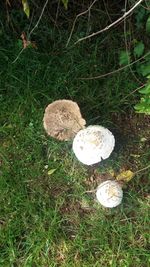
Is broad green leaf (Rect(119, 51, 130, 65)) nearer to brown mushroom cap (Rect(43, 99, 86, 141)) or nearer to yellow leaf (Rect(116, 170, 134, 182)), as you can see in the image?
brown mushroom cap (Rect(43, 99, 86, 141))

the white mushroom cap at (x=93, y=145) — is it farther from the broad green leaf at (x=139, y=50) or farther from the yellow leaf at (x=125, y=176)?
the broad green leaf at (x=139, y=50)

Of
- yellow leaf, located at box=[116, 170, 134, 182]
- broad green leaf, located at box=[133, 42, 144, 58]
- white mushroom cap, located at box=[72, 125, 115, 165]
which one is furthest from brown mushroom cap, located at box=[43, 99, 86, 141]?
broad green leaf, located at box=[133, 42, 144, 58]

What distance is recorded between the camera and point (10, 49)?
324 cm

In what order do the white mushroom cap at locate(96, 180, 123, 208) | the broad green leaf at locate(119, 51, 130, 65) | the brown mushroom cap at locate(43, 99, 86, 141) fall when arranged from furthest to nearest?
the broad green leaf at locate(119, 51, 130, 65)
the brown mushroom cap at locate(43, 99, 86, 141)
the white mushroom cap at locate(96, 180, 123, 208)

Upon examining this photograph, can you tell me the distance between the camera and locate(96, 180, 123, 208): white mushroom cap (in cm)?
268

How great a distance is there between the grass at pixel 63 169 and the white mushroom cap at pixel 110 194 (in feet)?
0.46

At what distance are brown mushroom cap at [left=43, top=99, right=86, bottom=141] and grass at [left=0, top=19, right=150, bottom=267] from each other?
4.8 inches

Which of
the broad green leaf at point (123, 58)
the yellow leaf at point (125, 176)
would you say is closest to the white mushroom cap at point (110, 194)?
the yellow leaf at point (125, 176)

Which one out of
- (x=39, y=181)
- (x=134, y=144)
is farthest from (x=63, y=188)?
(x=134, y=144)

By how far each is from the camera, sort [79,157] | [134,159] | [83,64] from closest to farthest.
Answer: [79,157]
[134,159]
[83,64]

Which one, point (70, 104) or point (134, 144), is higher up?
point (70, 104)

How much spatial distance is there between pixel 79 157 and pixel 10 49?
3.32 feet

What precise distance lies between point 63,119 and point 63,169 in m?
0.34

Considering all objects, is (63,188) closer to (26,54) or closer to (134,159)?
(134,159)
